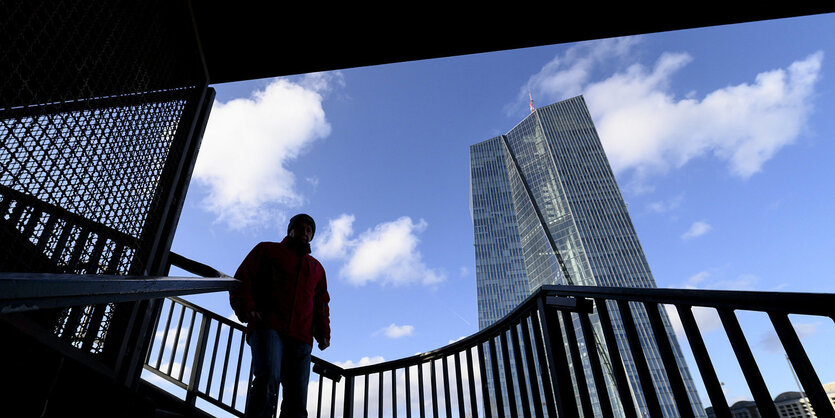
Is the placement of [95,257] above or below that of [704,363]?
above

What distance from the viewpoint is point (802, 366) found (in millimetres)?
1146

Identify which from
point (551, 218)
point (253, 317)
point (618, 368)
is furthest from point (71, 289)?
point (551, 218)

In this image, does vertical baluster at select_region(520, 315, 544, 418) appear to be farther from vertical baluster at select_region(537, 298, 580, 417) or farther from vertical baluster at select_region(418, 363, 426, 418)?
vertical baluster at select_region(418, 363, 426, 418)

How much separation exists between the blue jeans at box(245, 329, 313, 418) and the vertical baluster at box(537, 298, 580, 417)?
162 cm

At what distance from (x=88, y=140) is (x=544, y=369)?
8.77 feet

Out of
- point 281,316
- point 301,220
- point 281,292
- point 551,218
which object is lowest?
point 281,316

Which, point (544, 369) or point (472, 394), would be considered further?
point (472, 394)

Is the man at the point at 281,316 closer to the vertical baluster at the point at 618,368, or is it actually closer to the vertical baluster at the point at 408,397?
the vertical baluster at the point at 408,397

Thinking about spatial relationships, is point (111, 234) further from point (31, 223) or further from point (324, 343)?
point (324, 343)

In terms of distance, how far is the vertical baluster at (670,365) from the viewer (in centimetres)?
159

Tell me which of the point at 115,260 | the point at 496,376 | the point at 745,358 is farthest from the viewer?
the point at 496,376

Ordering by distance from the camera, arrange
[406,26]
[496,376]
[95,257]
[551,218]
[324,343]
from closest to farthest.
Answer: [95,257]
[406,26]
[496,376]
[324,343]
[551,218]

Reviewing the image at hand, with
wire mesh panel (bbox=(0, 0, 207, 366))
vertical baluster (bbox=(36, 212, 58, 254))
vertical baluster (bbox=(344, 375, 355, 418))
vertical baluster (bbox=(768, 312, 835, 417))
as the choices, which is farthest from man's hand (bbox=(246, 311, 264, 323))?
vertical baluster (bbox=(768, 312, 835, 417))

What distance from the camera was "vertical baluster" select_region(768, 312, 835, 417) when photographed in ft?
3.69
